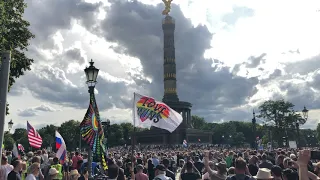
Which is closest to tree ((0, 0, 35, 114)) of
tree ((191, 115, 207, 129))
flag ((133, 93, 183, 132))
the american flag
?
Result: the american flag

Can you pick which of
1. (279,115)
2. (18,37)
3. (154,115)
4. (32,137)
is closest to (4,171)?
(154,115)

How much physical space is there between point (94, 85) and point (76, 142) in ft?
394

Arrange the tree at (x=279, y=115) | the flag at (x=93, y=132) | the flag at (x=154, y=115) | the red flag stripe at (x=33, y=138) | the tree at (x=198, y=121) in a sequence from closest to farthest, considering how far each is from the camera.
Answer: the flag at (x=93, y=132)
the flag at (x=154, y=115)
the red flag stripe at (x=33, y=138)
the tree at (x=279, y=115)
the tree at (x=198, y=121)

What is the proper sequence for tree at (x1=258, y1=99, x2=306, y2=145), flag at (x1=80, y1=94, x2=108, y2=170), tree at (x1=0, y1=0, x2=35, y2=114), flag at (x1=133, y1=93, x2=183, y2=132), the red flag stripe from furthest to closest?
1. tree at (x1=258, y1=99, x2=306, y2=145)
2. tree at (x1=0, y1=0, x2=35, y2=114)
3. the red flag stripe
4. flag at (x1=133, y1=93, x2=183, y2=132)
5. flag at (x1=80, y1=94, x2=108, y2=170)

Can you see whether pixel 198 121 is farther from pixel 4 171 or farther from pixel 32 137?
pixel 4 171

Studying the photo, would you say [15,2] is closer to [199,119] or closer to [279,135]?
[279,135]

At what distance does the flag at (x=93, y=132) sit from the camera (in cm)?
1039

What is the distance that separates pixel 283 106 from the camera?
90.2 meters

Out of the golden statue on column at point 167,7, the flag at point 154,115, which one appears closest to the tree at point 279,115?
the golden statue on column at point 167,7

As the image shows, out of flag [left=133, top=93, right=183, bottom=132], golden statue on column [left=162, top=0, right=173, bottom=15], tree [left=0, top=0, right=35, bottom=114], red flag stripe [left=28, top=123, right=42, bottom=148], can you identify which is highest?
golden statue on column [left=162, top=0, right=173, bottom=15]

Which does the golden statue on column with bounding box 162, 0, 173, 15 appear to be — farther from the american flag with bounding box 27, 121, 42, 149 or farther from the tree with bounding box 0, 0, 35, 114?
the american flag with bounding box 27, 121, 42, 149

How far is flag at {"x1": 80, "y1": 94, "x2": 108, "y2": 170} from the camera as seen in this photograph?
1039 centimetres

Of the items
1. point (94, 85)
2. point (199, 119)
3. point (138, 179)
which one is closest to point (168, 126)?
point (94, 85)

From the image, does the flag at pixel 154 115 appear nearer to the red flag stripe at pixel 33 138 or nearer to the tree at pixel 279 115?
the red flag stripe at pixel 33 138
